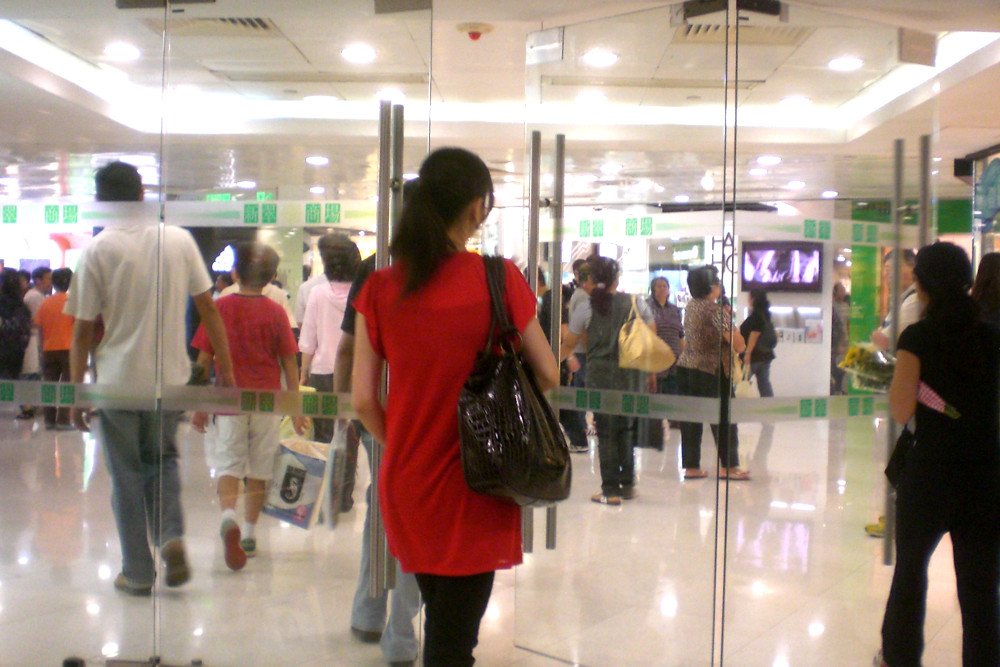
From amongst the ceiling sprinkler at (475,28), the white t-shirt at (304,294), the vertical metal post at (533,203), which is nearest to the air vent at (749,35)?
the vertical metal post at (533,203)

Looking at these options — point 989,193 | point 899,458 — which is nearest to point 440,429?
point 899,458

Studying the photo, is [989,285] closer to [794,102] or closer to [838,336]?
[838,336]

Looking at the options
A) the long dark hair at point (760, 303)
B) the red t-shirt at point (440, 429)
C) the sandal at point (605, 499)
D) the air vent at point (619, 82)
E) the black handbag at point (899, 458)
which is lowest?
the sandal at point (605, 499)

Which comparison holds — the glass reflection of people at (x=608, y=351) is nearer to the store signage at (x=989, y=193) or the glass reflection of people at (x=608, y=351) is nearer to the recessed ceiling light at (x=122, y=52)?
the recessed ceiling light at (x=122, y=52)

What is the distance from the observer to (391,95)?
3098 mm

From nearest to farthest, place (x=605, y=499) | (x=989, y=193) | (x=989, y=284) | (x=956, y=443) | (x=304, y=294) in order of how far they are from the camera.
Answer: (x=956, y=443) → (x=304, y=294) → (x=605, y=499) → (x=989, y=284) → (x=989, y=193)

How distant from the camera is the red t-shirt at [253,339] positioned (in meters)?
3.27

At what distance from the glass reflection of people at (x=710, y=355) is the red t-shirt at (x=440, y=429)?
137 centimetres

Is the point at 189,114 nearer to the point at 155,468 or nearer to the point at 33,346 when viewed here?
the point at 33,346

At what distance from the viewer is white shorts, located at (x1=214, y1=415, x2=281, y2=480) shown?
3312 mm

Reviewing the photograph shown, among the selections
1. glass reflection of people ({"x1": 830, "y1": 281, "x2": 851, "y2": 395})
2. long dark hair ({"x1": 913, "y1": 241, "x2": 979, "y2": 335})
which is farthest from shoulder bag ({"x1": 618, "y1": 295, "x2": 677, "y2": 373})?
long dark hair ({"x1": 913, "y1": 241, "x2": 979, "y2": 335})

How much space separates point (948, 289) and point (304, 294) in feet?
6.77

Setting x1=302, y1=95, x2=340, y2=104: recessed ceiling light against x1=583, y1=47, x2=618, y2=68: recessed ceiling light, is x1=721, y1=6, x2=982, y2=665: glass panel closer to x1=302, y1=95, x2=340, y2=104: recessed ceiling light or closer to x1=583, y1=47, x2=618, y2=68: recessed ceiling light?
x1=583, y1=47, x2=618, y2=68: recessed ceiling light

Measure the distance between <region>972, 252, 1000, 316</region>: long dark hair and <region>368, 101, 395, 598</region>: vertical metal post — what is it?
9.63 feet
